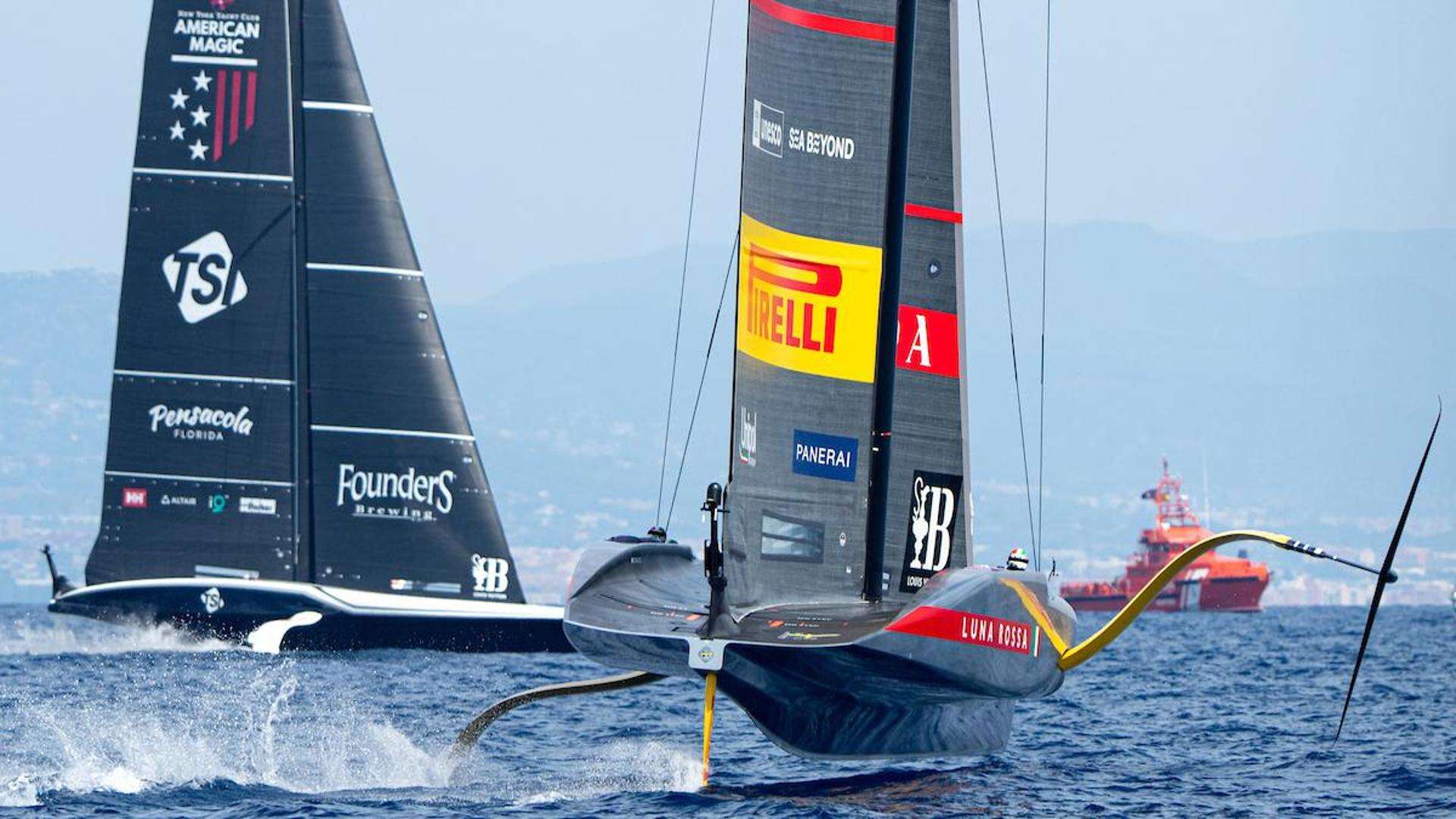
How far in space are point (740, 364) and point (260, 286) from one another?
1535cm

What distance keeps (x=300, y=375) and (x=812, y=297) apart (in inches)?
603

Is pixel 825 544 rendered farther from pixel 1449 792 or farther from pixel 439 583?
pixel 439 583

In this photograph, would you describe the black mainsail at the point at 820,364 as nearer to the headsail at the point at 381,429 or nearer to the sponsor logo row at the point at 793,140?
the sponsor logo row at the point at 793,140

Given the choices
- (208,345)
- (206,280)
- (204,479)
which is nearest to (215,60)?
(206,280)

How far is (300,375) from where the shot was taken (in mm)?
29188

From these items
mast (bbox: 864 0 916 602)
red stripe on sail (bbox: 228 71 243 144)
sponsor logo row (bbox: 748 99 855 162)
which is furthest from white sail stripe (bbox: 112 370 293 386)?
mast (bbox: 864 0 916 602)

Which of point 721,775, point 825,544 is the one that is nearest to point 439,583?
point 721,775

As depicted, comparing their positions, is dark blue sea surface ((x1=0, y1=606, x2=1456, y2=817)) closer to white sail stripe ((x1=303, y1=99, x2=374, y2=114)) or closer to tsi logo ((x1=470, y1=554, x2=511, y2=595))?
tsi logo ((x1=470, y1=554, x2=511, y2=595))

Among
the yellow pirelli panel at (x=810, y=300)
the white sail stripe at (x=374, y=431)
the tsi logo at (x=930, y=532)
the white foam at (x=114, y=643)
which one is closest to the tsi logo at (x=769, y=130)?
the yellow pirelli panel at (x=810, y=300)

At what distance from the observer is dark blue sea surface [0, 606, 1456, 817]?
1516cm

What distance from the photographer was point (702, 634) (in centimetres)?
1407

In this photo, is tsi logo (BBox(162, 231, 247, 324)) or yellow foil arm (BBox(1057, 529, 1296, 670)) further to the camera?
tsi logo (BBox(162, 231, 247, 324))

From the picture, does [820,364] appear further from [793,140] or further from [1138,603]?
[1138,603]

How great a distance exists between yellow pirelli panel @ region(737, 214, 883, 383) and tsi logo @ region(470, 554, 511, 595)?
1460 centimetres
